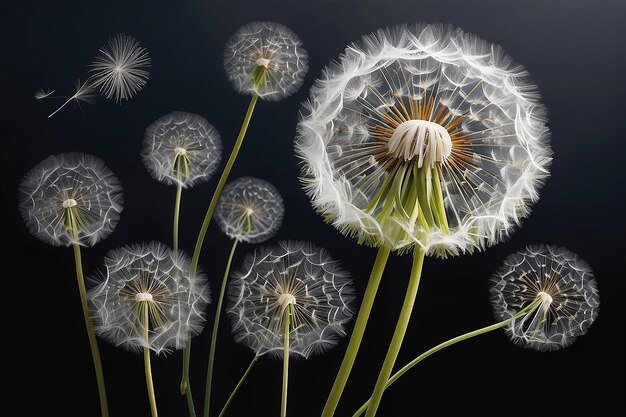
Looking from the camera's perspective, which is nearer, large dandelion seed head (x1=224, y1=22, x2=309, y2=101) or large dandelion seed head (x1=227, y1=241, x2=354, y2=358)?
large dandelion seed head (x1=227, y1=241, x2=354, y2=358)

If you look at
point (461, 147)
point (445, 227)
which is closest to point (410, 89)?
point (461, 147)

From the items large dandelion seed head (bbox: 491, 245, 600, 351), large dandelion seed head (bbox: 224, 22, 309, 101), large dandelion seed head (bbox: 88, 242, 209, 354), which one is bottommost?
large dandelion seed head (bbox: 88, 242, 209, 354)

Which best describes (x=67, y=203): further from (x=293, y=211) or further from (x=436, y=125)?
(x=293, y=211)

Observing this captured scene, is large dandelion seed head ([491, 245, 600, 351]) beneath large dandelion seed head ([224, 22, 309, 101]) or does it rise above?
beneath

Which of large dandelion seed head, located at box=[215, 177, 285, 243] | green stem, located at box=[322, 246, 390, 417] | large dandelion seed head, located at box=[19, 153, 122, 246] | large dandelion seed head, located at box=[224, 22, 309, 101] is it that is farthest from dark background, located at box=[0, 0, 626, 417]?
green stem, located at box=[322, 246, 390, 417]

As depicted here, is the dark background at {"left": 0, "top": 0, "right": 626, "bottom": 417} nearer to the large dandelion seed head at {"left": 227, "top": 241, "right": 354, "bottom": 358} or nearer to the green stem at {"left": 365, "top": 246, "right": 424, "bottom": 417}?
the large dandelion seed head at {"left": 227, "top": 241, "right": 354, "bottom": 358}

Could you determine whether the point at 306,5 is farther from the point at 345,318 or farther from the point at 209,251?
the point at 345,318
